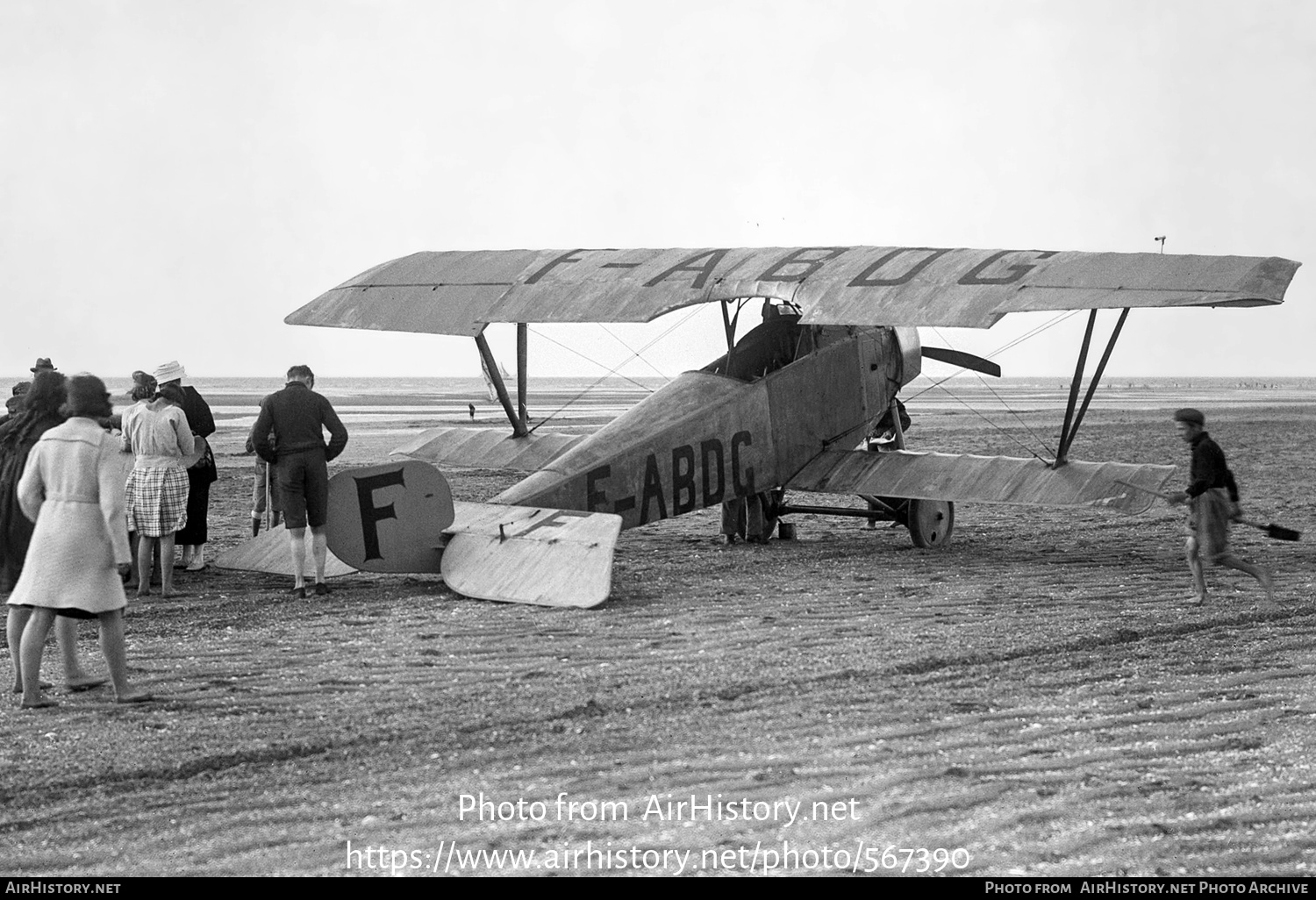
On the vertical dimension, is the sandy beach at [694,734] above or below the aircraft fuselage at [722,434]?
below

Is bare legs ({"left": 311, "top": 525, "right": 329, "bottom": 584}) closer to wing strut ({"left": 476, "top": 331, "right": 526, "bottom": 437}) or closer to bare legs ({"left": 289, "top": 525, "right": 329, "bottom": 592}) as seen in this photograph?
bare legs ({"left": 289, "top": 525, "right": 329, "bottom": 592})

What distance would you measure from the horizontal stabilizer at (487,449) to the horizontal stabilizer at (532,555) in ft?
13.5

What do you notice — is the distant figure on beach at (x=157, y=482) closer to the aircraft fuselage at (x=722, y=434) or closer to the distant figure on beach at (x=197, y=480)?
the distant figure on beach at (x=197, y=480)

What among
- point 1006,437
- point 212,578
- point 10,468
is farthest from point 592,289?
point 1006,437

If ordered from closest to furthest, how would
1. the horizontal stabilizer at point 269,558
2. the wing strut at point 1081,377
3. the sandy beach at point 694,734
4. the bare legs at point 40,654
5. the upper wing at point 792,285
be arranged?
the sandy beach at point 694,734, the bare legs at point 40,654, the upper wing at point 792,285, the horizontal stabilizer at point 269,558, the wing strut at point 1081,377

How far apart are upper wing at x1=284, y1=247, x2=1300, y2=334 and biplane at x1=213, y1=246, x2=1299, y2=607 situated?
3 cm

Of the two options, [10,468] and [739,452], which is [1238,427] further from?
[10,468]

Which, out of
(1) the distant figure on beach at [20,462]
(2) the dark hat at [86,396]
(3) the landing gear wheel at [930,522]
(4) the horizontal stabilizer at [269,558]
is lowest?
(3) the landing gear wheel at [930,522]

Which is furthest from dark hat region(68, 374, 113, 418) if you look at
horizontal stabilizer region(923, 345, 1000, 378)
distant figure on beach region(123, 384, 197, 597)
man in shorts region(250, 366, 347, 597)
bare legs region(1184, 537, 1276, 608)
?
horizontal stabilizer region(923, 345, 1000, 378)

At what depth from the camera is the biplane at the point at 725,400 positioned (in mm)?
9859

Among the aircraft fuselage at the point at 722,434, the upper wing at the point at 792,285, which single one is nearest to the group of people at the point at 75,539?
the aircraft fuselage at the point at 722,434

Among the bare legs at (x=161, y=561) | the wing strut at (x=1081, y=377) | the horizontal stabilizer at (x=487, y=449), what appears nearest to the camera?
the bare legs at (x=161, y=561)

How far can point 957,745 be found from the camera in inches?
232

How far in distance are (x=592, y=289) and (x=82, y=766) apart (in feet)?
25.7
